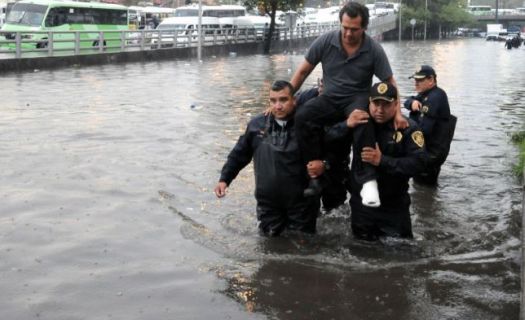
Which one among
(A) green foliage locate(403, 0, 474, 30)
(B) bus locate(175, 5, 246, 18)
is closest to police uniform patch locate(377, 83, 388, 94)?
(B) bus locate(175, 5, 246, 18)

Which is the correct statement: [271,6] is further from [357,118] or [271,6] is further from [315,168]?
[357,118]

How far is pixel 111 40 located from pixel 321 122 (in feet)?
92.3

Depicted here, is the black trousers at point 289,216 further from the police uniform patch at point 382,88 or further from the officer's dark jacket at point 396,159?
the police uniform patch at point 382,88

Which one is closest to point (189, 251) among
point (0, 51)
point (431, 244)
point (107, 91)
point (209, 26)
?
point (431, 244)

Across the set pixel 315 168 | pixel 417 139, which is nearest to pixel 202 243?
pixel 315 168

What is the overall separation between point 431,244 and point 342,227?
0.76 m

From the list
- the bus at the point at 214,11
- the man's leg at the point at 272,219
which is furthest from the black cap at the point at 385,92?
the bus at the point at 214,11

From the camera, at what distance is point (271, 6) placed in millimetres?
44219

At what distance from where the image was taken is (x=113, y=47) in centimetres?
3153

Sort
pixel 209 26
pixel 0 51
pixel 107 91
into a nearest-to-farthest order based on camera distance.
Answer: pixel 107 91
pixel 0 51
pixel 209 26

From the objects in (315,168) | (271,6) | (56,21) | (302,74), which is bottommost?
(315,168)

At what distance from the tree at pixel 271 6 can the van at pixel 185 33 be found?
8.67 feet

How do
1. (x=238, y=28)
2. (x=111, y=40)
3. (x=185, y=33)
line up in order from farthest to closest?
(x=238, y=28)
(x=185, y=33)
(x=111, y=40)

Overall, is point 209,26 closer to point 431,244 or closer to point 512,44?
point 512,44
